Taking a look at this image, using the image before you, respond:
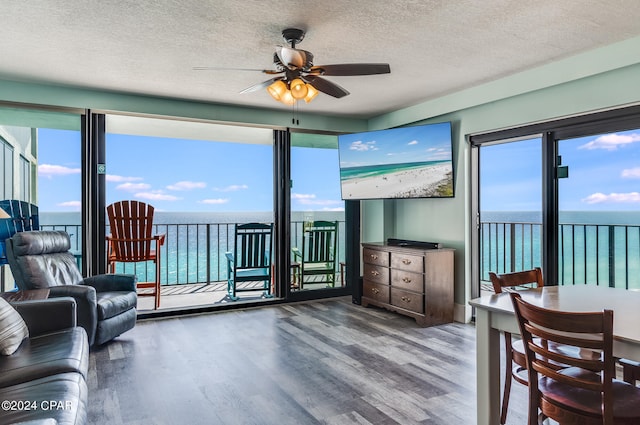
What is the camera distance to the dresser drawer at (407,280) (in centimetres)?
447

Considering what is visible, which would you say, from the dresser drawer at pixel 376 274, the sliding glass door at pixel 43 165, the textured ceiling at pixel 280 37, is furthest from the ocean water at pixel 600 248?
the sliding glass door at pixel 43 165

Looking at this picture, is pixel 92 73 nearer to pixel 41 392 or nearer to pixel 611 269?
pixel 41 392

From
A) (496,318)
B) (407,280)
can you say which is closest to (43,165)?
(407,280)

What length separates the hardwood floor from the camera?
8.11 feet

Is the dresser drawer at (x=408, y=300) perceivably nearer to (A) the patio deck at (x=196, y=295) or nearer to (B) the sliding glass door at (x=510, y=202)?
(B) the sliding glass door at (x=510, y=202)

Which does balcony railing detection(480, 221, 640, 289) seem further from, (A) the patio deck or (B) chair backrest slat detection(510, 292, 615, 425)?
(A) the patio deck

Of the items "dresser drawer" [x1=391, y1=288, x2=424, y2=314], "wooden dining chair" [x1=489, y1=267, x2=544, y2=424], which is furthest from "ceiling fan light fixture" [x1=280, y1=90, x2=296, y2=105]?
"dresser drawer" [x1=391, y1=288, x2=424, y2=314]

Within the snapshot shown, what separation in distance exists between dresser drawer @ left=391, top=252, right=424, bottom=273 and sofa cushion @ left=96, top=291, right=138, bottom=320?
2807 mm

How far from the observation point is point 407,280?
4.62 metres

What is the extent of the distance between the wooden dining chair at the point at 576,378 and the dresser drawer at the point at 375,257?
3071mm

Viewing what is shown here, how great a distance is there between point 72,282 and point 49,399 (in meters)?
2.58

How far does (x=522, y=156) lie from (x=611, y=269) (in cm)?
Answer: 137

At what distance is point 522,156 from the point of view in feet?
14.4

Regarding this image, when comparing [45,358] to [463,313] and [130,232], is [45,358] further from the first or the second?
[463,313]
